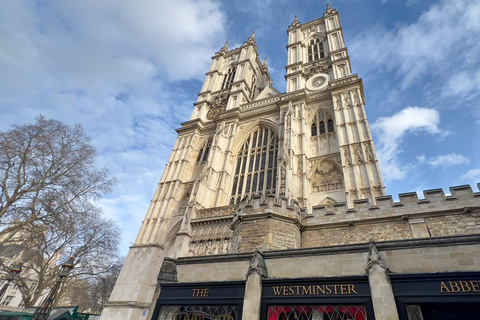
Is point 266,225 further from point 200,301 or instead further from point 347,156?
point 347,156

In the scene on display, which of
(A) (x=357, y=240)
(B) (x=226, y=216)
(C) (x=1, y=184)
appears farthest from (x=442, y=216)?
(C) (x=1, y=184)

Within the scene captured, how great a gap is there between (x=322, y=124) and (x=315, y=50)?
42.0 feet

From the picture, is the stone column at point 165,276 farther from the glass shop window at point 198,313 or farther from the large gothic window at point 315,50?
the large gothic window at point 315,50

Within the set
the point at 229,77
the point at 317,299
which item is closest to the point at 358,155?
the point at 317,299

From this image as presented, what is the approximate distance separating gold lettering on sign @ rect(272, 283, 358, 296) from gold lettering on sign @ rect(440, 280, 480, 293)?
1.51 metres

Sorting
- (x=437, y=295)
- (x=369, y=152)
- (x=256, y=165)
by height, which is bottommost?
(x=437, y=295)

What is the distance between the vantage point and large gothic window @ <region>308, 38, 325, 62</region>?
28.5 metres

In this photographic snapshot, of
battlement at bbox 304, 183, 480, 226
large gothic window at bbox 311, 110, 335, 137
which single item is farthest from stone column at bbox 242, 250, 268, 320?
large gothic window at bbox 311, 110, 335, 137

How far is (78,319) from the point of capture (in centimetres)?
1714

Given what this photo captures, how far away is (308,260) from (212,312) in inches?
106

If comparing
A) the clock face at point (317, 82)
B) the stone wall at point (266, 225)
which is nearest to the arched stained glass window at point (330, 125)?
the clock face at point (317, 82)

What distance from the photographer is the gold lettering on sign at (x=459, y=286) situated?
170 inches

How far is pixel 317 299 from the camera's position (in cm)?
513

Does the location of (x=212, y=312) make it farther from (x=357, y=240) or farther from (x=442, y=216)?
(x=442, y=216)
